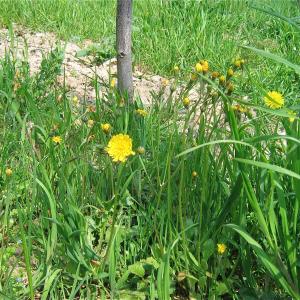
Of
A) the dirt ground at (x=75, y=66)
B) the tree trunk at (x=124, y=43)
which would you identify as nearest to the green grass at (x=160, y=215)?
the tree trunk at (x=124, y=43)

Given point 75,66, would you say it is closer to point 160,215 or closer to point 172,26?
point 172,26

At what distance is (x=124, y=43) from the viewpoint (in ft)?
9.11

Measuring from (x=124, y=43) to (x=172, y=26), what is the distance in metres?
1.68

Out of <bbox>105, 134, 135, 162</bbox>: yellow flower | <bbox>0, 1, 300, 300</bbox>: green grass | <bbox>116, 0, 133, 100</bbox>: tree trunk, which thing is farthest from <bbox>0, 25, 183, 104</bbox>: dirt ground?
<bbox>105, 134, 135, 162</bbox>: yellow flower

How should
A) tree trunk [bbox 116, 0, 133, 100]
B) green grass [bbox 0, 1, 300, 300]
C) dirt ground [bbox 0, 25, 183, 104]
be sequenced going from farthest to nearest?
dirt ground [bbox 0, 25, 183, 104] < tree trunk [bbox 116, 0, 133, 100] < green grass [bbox 0, 1, 300, 300]

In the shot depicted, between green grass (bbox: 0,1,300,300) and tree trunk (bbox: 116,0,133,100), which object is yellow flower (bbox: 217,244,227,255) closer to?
green grass (bbox: 0,1,300,300)

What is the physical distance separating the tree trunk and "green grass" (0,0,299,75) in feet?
3.89

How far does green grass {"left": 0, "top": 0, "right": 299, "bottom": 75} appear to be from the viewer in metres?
4.08

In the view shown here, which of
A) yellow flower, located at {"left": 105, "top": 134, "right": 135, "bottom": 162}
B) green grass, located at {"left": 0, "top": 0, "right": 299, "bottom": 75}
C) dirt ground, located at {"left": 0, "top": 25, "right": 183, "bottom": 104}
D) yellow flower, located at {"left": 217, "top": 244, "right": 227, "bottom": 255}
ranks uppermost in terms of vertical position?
yellow flower, located at {"left": 105, "top": 134, "right": 135, "bottom": 162}

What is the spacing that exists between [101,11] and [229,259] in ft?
11.0

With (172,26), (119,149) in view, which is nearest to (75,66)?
(172,26)

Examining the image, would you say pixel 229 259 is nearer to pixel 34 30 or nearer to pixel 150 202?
pixel 150 202

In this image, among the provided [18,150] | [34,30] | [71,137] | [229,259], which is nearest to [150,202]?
[229,259]

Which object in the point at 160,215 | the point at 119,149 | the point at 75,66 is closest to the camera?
the point at 119,149
